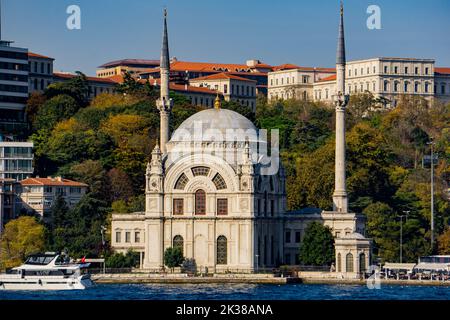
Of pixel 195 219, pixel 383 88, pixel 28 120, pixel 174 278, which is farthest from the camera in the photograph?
pixel 383 88

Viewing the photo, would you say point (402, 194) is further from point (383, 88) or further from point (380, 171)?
point (383, 88)

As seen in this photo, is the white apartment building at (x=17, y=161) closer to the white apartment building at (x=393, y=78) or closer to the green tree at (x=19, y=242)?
the green tree at (x=19, y=242)

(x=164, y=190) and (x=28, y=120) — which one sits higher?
(x=28, y=120)

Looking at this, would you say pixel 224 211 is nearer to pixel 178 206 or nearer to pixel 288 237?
pixel 178 206

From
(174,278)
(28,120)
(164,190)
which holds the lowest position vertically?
(174,278)
